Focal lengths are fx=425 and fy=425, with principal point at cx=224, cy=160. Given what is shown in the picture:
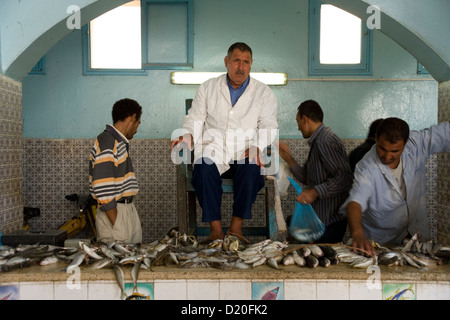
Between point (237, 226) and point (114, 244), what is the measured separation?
3.69 feet

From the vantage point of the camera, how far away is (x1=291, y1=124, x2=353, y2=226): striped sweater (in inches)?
164

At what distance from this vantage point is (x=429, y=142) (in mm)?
3689

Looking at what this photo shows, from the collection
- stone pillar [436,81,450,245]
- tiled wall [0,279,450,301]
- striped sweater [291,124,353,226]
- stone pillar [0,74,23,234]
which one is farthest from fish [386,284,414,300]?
stone pillar [0,74,23,234]

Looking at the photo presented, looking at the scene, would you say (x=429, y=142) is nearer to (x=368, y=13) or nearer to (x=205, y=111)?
(x=368, y=13)

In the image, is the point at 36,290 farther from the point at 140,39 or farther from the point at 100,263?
the point at 140,39

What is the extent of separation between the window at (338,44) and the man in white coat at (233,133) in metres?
2.12

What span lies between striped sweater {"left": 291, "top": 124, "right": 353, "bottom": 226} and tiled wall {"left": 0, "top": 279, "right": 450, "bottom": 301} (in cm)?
135

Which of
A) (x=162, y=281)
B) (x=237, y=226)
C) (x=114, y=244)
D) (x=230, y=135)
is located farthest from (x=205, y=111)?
(x=162, y=281)

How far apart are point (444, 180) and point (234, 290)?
2312mm

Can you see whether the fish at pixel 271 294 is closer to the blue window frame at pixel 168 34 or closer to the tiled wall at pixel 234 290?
the tiled wall at pixel 234 290

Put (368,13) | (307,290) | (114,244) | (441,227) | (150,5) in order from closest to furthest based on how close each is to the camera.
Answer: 1. (307,290)
2. (114,244)
3. (368,13)
4. (441,227)
5. (150,5)

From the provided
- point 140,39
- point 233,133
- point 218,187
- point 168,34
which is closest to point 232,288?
point 218,187

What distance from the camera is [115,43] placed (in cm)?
608

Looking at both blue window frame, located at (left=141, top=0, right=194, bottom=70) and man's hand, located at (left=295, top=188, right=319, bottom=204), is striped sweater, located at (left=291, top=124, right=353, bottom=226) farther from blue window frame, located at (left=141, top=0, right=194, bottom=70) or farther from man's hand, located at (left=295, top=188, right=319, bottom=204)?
blue window frame, located at (left=141, top=0, right=194, bottom=70)
